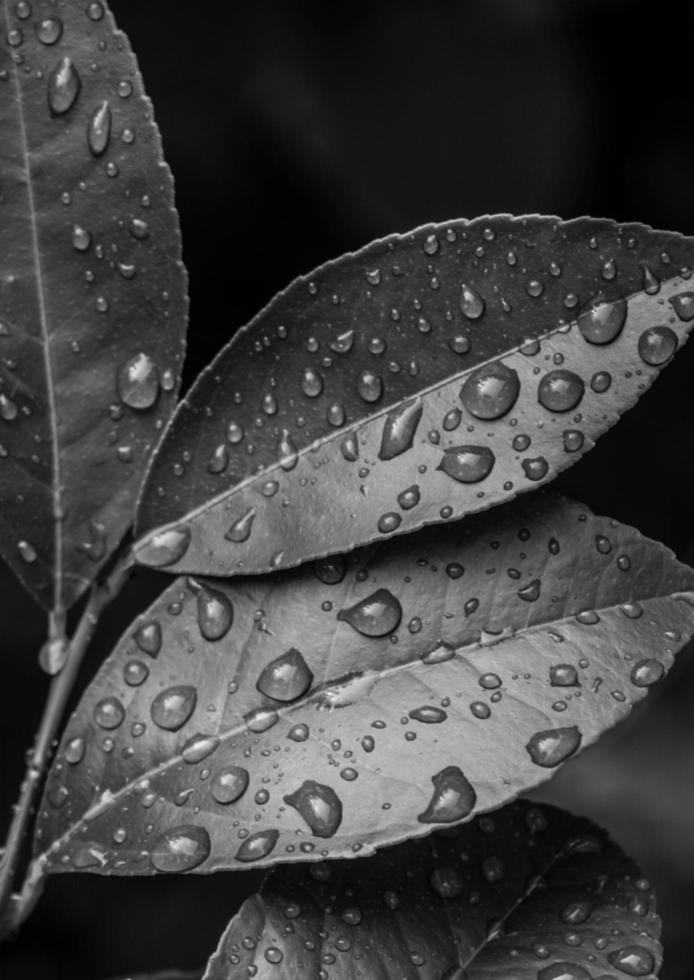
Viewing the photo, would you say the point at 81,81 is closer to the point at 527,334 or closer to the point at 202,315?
the point at 527,334

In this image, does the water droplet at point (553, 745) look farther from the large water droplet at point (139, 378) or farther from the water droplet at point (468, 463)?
the large water droplet at point (139, 378)

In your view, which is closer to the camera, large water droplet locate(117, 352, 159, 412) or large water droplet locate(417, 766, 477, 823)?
large water droplet locate(417, 766, 477, 823)

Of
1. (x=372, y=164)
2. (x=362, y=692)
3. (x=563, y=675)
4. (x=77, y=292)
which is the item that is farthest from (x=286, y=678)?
(x=372, y=164)

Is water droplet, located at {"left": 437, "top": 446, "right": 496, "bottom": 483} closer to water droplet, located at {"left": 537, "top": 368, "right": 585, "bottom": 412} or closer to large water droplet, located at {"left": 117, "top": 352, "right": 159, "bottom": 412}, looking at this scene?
water droplet, located at {"left": 537, "top": 368, "right": 585, "bottom": 412}

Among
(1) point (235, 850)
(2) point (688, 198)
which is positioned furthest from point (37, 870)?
(2) point (688, 198)

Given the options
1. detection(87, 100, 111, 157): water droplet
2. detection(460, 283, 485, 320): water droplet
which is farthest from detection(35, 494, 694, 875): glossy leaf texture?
detection(87, 100, 111, 157): water droplet

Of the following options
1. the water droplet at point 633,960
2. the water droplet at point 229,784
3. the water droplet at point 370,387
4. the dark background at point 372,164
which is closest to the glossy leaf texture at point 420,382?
the water droplet at point 370,387
